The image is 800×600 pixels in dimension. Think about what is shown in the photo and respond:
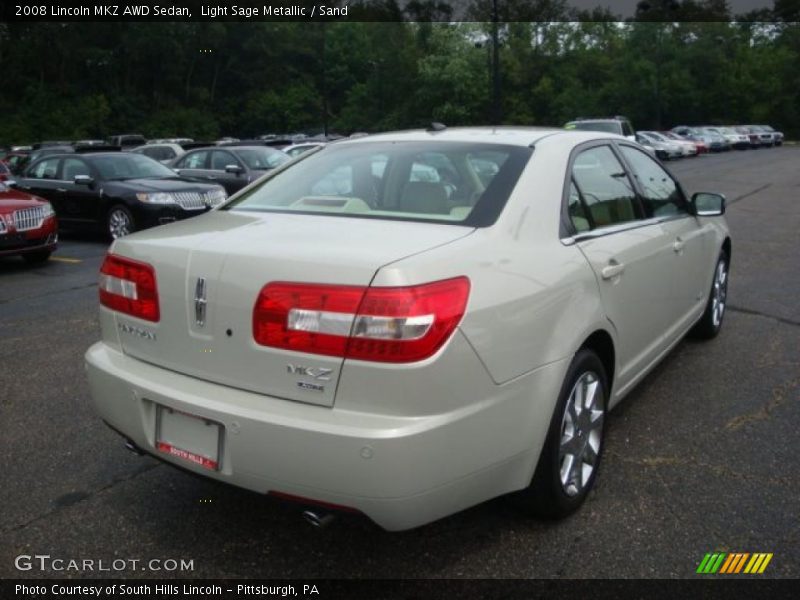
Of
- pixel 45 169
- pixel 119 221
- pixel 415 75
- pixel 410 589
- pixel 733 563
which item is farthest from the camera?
pixel 415 75

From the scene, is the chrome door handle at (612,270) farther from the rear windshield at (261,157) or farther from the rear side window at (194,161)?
the rear side window at (194,161)

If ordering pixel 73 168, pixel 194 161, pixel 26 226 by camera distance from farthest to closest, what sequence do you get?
pixel 194 161
pixel 73 168
pixel 26 226

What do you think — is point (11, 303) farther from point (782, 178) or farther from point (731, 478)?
point (782, 178)

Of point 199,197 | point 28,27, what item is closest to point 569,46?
point 28,27

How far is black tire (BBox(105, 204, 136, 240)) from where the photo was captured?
1145cm

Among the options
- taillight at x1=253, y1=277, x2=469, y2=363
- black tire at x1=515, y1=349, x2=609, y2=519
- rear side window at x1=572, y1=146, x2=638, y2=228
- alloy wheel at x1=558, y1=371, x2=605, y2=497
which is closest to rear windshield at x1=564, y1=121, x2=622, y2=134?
rear side window at x1=572, y1=146, x2=638, y2=228

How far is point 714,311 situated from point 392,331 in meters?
3.88

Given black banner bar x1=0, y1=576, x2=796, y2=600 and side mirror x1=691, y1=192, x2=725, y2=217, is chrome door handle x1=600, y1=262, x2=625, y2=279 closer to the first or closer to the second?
black banner bar x1=0, y1=576, x2=796, y2=600

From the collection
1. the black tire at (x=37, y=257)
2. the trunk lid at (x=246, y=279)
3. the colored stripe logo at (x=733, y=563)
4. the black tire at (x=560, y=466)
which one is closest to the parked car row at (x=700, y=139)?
the black tire at (x=37, y=257)

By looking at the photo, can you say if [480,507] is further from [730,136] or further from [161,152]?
[730,136]

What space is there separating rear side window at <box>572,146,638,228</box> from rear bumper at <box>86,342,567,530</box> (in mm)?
984

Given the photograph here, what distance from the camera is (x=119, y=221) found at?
11.6 metres

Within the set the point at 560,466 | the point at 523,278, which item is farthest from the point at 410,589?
the point at 523,278

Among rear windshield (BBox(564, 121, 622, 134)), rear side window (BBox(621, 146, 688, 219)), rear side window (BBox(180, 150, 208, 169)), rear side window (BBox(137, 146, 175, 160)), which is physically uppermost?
rear side window (BBox(621, 146, 688, 219))
